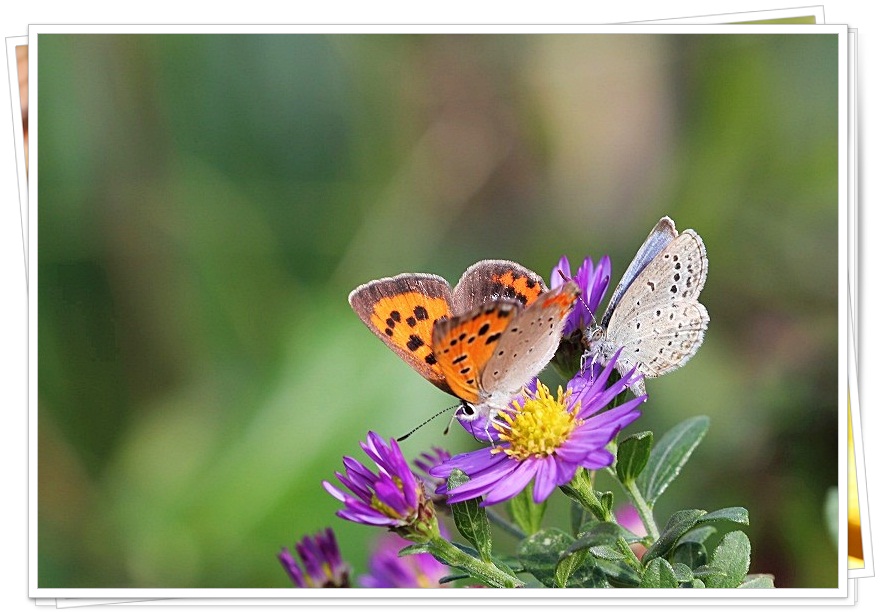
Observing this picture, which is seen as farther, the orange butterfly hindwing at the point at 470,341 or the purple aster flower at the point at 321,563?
the purple aster flower at the point at 321,563

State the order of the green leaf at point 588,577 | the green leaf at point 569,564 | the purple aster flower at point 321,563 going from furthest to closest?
the purple aster flower at point 321,563
the green leaf at point 588,577
the green leaf at point 569,564

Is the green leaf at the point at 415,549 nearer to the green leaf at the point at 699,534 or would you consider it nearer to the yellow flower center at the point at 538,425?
the yellow flower center at the point at 538,425

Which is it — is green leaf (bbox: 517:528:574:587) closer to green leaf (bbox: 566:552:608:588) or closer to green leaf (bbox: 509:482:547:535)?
green leaf (bbox: 566:552:608:588)

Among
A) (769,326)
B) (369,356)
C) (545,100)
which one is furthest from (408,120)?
(769,326)

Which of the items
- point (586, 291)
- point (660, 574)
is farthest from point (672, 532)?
point (586, 291)

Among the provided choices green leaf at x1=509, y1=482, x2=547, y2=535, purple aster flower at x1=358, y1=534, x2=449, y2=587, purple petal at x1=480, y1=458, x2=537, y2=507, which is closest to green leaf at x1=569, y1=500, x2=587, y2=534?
green leaf at x1=509, y1=482, x2=547, y2=535

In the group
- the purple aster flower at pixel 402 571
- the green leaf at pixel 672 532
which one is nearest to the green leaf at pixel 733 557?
the green leaf at pixel 672 532
